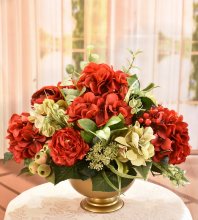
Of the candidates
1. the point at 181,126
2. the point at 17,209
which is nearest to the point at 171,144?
the point at 181,126

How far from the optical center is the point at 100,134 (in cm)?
118

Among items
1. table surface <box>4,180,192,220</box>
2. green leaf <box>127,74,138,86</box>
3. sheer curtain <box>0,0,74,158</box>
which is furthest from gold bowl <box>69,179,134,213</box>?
sheer curtain <box>0,0,74,158</box>

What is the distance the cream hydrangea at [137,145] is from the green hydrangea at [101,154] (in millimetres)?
26

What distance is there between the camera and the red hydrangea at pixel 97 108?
47.9 inches

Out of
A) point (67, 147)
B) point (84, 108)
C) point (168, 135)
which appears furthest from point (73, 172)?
point (168, 135)

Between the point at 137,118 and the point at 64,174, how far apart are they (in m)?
0.30

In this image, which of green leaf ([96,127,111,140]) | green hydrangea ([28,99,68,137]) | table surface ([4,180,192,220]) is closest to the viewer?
green leaf ([96,127,111,140])

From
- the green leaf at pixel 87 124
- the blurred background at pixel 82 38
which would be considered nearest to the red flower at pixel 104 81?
the green leaf at pixel 87 124

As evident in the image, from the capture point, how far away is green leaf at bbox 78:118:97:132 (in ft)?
3.90

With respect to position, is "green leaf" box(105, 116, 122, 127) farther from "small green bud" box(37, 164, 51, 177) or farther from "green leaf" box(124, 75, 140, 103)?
"small green bud" box(37, 164, 51, 177)

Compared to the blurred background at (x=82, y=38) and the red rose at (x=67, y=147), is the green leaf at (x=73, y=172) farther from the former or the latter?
the blurred background at (x=82, y=38)

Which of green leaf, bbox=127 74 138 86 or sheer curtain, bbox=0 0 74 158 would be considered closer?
green leaf, bbox=127 74 138 86

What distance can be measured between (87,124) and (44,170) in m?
0.23

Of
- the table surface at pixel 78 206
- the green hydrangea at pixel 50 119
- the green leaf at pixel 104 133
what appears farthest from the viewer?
the table surface at pixel 78 206
